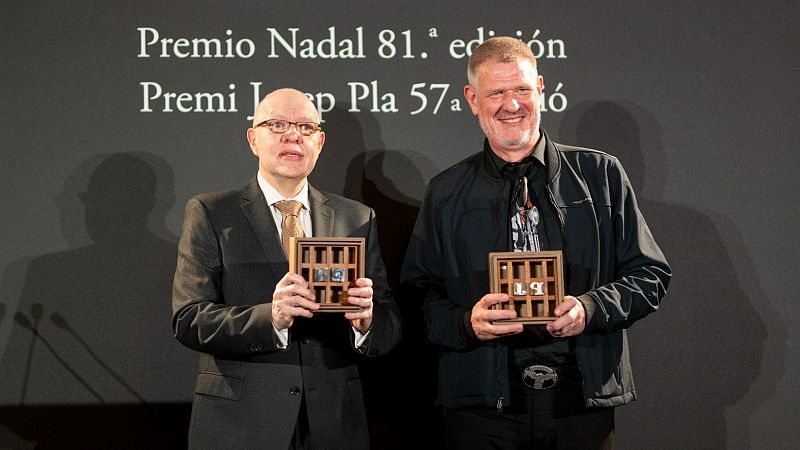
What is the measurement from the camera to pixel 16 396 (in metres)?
3.55

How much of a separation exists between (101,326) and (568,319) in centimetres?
205

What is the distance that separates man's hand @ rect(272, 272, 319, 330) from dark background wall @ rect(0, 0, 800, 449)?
3.43 feet

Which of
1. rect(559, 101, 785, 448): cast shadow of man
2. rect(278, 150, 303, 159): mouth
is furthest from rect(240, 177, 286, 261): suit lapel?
rect(559, 101, 785, 448): cast shadow of man

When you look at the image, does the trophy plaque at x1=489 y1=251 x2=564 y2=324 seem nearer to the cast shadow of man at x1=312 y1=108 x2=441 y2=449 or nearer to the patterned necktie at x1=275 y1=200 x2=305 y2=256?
the patterned necktie at x1=275 y1=200 x2=305 y2=256

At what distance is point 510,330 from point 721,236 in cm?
Answer: 163

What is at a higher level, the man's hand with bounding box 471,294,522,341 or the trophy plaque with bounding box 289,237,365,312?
the trophy plaque with bounding box 289,237,365,312

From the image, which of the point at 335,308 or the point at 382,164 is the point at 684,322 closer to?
the point at 382,164

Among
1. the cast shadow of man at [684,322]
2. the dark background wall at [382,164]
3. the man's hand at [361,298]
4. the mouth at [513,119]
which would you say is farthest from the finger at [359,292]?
the cast shadow of man at [684,322]

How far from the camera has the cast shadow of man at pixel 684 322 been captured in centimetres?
366

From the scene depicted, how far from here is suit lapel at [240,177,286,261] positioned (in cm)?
287

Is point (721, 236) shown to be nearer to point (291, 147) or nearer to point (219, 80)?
point (291, 147)

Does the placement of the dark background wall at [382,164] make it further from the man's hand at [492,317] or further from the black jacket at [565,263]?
the man's hand at [492,317]

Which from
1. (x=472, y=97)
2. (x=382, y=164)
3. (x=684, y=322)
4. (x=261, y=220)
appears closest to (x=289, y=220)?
(x=261, y=220)

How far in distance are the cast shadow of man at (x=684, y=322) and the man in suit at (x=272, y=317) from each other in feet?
4.24
